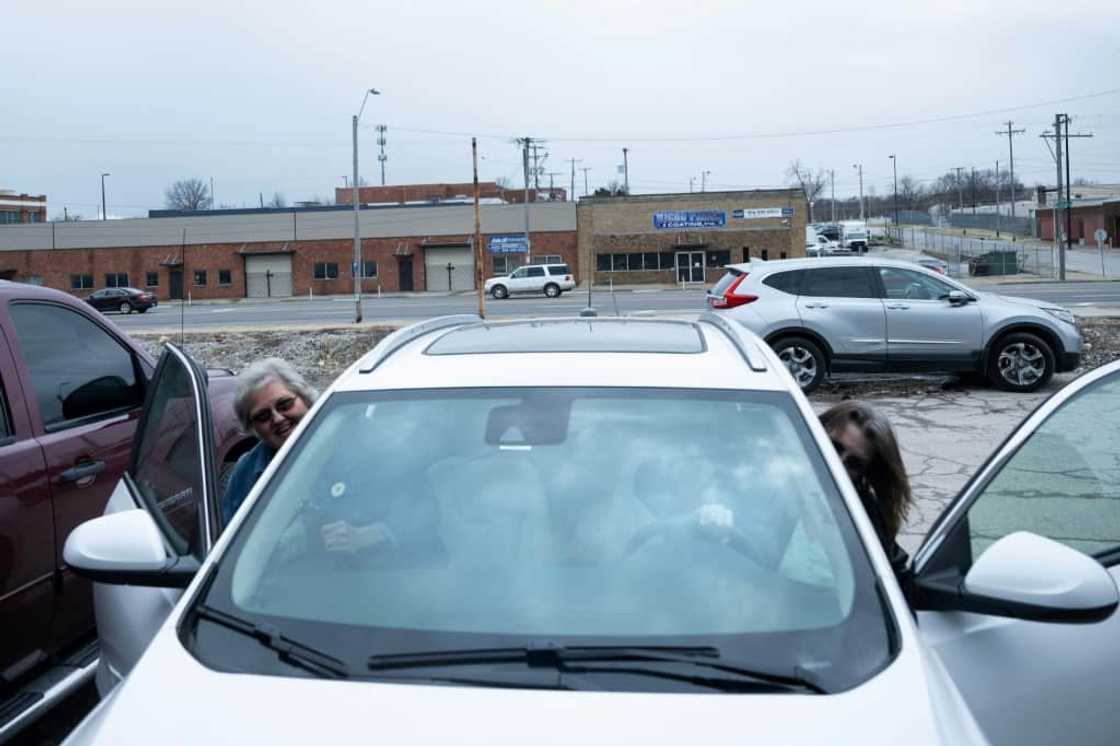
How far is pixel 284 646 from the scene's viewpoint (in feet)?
8.23

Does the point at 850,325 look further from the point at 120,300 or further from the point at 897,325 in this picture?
the point at 120,300

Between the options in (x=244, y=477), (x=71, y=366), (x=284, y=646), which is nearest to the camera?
(x=284, y=646)

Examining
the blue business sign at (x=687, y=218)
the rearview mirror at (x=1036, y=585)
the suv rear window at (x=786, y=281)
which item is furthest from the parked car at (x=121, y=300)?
the rearview mirror at (x=1036, y=585)

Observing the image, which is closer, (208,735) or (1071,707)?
(208,735)

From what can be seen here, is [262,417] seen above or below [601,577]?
above

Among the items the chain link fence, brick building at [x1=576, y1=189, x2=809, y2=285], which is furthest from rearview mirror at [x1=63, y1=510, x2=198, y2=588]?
brick building at [x1=576, y1=189, x2=809, y2=285]

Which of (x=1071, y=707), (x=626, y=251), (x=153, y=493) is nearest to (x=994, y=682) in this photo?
(x=1071, y=707)

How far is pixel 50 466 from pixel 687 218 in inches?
2529

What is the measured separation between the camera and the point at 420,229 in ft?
230

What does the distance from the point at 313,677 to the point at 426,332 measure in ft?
6.01

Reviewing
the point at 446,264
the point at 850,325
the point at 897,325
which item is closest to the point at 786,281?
the point at 850,325

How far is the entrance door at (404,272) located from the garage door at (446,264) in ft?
3.16

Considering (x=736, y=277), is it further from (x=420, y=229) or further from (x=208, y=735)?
(x=420, y=229)

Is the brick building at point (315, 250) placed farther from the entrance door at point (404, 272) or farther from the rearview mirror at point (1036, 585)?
the rearview mirror at point (1036, 585)
